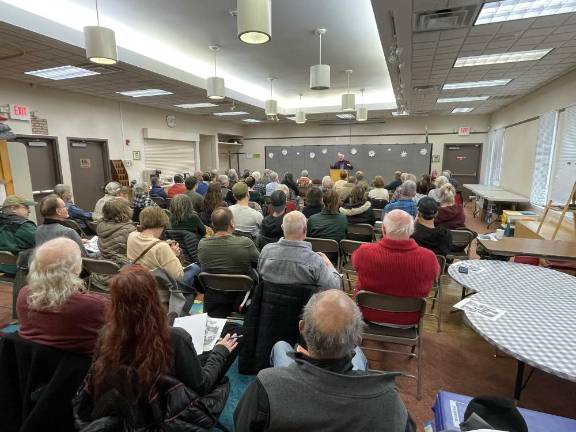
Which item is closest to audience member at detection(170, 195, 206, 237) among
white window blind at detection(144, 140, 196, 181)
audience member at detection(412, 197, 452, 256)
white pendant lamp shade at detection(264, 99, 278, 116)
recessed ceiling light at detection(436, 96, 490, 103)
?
audience member at detection(412, 197, 452, 256)

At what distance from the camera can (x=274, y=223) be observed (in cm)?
332

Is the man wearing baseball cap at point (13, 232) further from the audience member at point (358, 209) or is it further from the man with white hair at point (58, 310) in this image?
the audience member at point (358, 209)

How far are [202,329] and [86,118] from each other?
7.53 m

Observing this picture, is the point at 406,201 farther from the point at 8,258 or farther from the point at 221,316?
the point at 8,258

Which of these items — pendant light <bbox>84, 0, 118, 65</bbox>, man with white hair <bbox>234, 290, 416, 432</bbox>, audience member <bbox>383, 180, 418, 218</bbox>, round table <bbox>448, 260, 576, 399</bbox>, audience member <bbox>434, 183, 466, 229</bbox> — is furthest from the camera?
audience member <bbox>383, 180, 418, 218</bbox>

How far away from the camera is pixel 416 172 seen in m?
10.6

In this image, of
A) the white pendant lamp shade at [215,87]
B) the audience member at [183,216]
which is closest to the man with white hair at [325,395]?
the audience member at [183,216]

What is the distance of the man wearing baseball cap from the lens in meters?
3.06

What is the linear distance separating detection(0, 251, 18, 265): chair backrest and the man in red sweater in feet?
9.95

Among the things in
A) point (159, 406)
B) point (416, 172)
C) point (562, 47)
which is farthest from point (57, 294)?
point (416, 172)

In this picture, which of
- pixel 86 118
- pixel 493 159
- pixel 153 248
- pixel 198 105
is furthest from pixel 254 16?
pixel 493 159

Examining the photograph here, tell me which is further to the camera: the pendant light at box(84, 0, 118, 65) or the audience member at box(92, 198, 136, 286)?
the pendant light at box(84, 0, 118, 65)

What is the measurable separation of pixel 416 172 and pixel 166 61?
320 inches

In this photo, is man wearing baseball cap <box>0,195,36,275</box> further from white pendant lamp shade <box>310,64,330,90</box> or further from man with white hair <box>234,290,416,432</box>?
white pendant lamp shade <box>310,64,330,90</box>
